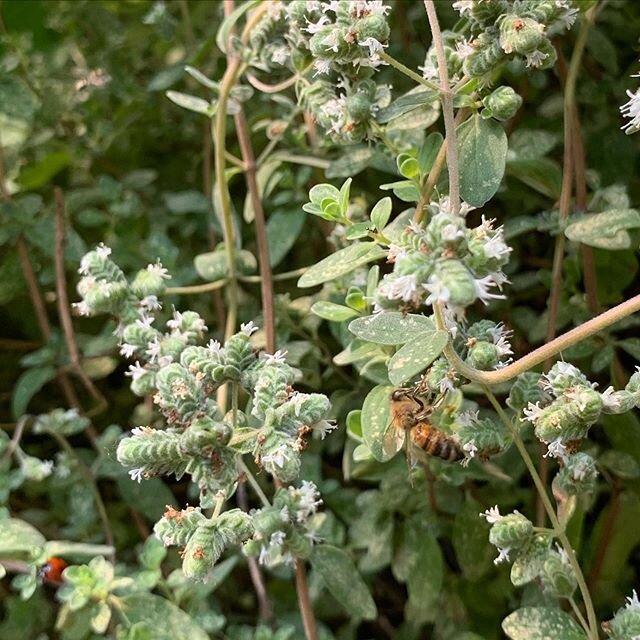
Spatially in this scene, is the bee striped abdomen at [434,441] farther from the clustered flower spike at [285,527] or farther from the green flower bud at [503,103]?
the green flower bud at [503,103]

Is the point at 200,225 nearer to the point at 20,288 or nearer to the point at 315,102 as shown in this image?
the point at 20,288

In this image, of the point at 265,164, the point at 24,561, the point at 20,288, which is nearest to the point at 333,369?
the point at 265,164

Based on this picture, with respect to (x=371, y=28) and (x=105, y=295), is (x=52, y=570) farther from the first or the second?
(x=371, y=28)

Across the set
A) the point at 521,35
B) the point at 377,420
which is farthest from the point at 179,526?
the point at 521,35

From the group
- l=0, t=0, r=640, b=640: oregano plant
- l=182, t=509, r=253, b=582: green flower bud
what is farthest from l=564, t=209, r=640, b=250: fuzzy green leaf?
l=182, t=509, r=253, b=582: green flower bud

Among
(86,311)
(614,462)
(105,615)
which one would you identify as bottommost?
(105,615)

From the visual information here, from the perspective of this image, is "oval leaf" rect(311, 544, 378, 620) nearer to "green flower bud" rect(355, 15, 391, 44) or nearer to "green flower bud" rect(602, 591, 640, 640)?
"green flower bud" rect(602, 591, 640, 640)
